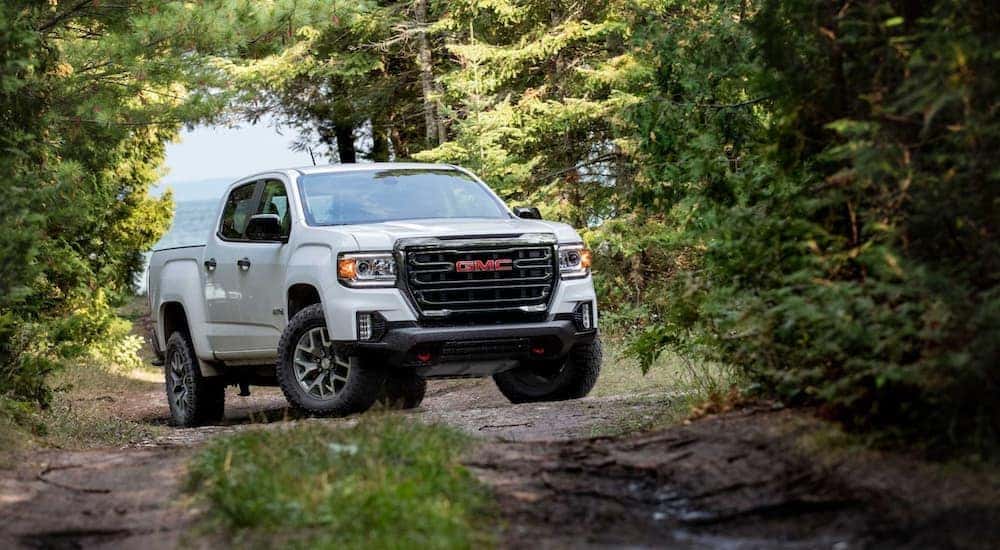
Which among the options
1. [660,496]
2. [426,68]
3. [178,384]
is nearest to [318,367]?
[178,384]

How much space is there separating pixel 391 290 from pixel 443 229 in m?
0.64

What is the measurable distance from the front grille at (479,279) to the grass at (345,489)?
2.79m

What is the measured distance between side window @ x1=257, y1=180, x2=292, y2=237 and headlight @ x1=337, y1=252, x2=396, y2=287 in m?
1.11

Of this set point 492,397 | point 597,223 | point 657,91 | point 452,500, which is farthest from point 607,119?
point 452,500

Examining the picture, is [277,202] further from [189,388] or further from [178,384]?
[178,384]

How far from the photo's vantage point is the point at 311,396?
10883mm

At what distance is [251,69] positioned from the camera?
2573 centimetres

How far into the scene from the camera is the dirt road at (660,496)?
Result: 5820 mm

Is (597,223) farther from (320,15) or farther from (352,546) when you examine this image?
(352,546)

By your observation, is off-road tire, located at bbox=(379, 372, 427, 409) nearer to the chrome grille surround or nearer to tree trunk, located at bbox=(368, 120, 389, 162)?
the chrome grille surround

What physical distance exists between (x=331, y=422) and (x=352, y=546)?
15.5 feet

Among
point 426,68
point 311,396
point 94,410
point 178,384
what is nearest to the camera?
point 311,396

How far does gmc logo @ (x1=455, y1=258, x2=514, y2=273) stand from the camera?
34.7 feet

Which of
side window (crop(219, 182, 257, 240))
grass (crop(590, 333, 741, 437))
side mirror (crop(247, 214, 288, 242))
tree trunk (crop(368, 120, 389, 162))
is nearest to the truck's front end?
side mirror (crop(247, 214, 288, 242))
